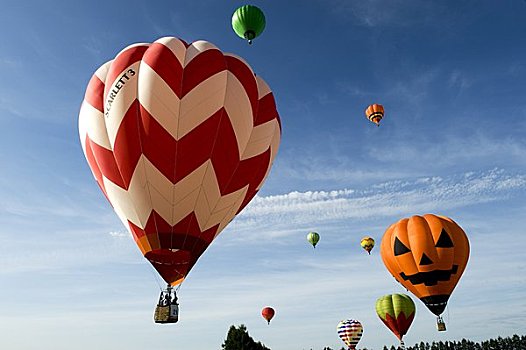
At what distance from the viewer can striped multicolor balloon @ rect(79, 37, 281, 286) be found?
14062 mm

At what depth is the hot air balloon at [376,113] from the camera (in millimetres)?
31422

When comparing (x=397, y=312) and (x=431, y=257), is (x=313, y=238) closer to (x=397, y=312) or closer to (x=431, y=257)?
(x=397, y=312)

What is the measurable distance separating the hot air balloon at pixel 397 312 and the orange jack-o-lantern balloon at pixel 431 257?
8.49 meters

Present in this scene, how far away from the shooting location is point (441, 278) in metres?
23.1

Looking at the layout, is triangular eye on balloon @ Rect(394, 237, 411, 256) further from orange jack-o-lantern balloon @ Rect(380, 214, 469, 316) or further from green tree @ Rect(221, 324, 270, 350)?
green tree @ Rect(221, 324, 270, 350)

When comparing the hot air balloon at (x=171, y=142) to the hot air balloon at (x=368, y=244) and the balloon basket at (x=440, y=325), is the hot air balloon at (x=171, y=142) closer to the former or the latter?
the balloon basket at (x=440, y=325)

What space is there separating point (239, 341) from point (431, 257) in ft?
73.3

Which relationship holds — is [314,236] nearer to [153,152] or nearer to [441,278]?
[441,278]

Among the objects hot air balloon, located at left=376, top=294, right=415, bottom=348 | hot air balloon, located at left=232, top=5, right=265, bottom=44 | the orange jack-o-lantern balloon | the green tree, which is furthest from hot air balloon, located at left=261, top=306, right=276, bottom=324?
hot air balloon, located at left=232, top=5, right=265, bottom=44

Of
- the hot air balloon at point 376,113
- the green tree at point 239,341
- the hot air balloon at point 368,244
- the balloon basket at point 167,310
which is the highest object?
the hot air balloon at point 376,113

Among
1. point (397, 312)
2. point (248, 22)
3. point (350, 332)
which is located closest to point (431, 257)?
point (397, 312)

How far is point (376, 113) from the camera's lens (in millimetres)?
31422

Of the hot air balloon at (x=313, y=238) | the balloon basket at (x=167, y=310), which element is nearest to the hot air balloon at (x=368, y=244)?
the hot air balloon at (x=313, y=238)

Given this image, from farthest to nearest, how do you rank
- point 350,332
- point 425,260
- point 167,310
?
1. point 350,332
2. point 425,260
3. point 167,310
